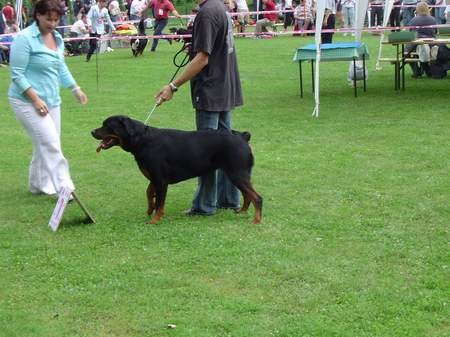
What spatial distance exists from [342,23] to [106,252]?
23.6 meters

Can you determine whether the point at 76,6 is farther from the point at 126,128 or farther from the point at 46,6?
the point at 126,128

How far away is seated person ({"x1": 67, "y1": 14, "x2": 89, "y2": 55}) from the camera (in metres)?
23.8

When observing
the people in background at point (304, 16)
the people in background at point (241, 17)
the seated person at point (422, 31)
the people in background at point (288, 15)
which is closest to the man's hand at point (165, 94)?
the seated person at point (422, 31)

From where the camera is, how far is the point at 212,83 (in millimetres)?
6207

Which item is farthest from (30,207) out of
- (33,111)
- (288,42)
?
(288,42)

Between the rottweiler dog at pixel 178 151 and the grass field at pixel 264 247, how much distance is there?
36 cm

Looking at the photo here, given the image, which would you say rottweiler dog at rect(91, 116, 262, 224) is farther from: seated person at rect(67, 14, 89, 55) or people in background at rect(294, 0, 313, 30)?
people in background at rect(294, 0, 313, 30)

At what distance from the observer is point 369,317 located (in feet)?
14.1

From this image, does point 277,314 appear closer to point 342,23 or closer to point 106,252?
point 106,252

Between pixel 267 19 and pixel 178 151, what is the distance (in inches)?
984

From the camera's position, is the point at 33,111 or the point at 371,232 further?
the point at 33,111

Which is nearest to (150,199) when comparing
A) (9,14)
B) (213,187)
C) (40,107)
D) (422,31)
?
(213,187)

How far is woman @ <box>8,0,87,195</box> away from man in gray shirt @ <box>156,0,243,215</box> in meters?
1.09

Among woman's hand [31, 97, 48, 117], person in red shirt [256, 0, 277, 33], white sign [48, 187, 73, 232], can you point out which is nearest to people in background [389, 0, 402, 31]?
person in red shirt [256, 0, 277, 33]
